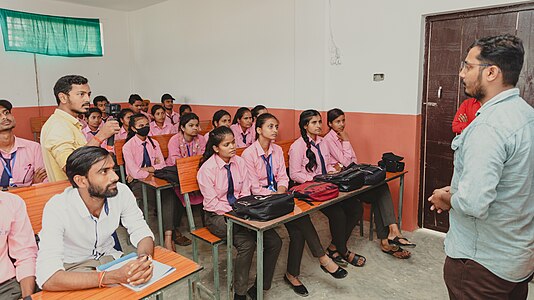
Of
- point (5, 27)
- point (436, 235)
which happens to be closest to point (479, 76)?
point (436, 235)

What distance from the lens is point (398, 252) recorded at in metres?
3.33

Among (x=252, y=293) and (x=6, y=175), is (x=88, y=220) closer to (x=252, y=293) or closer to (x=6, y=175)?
(x=252, y=293)

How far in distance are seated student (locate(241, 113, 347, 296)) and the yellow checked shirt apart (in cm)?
130

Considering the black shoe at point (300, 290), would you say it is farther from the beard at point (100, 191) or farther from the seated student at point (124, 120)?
the seated student at point (124, 120)

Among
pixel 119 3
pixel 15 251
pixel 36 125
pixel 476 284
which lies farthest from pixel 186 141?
pixel 119 3

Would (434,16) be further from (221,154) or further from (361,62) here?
(221,154)

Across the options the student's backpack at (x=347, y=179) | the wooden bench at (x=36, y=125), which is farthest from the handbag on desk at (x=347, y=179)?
the wooden bench at (x=36, y=125)

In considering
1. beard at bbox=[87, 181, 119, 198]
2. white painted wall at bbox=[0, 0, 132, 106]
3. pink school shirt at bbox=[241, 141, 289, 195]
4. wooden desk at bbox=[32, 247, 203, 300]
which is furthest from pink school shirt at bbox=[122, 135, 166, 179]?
white painted wall at bbox=[0, 0, 132, 106]

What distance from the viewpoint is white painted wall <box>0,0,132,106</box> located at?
6125mm

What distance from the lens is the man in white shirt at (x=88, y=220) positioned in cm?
163

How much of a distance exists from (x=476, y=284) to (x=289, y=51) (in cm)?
368

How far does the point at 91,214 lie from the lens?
1.81 m

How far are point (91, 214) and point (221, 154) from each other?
1207 mm

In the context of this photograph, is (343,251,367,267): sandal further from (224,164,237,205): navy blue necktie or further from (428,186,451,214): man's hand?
(428,186,451,214): man's hand
